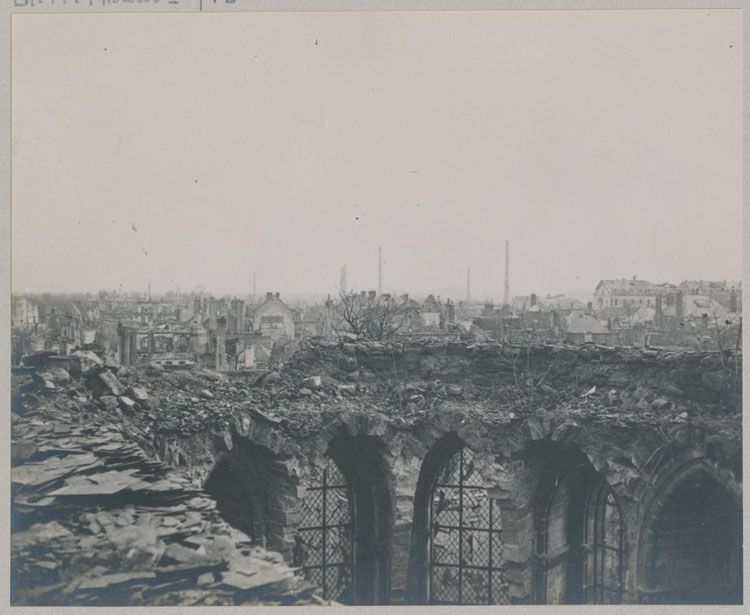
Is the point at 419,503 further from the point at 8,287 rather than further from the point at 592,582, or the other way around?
the point at 8,287

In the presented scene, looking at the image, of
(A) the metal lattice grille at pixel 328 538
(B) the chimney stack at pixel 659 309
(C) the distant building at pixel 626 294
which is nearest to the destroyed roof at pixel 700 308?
(B) the chimney stack at pixel 659 309

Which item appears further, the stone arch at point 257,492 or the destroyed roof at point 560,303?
the destroyed roof at point 560,303

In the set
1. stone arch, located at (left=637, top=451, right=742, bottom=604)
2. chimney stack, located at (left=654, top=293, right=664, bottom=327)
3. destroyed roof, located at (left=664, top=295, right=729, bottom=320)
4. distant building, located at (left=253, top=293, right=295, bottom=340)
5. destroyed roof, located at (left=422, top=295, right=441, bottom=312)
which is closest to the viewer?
destroyed roof, located at (left=664, top=295, right=729, bottom=320)

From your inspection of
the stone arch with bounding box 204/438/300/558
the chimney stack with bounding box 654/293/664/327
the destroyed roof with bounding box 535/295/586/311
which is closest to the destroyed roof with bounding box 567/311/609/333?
the destroyed roof with bounding box 535/295/586/311

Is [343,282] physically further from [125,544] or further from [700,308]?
[125,544]

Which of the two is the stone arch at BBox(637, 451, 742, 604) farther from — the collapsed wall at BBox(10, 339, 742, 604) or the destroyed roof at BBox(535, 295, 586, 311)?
the destroyed roof at BBox(535, 295, 586, 311)

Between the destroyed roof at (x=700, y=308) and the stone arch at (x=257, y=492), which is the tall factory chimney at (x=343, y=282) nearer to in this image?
the stone arch at (x=257, y=492)
